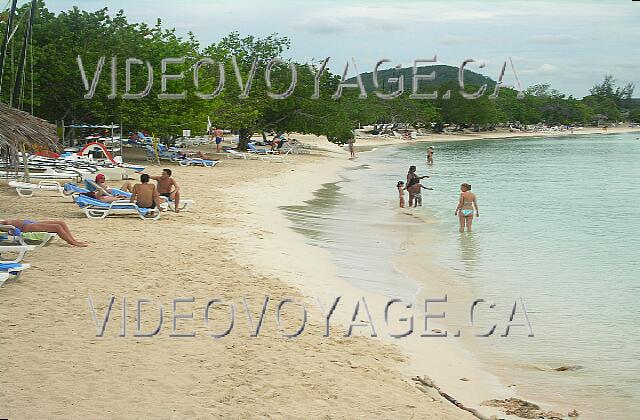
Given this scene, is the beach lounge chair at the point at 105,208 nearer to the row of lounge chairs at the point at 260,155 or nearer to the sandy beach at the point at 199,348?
the sandy beach at the point at 199,348

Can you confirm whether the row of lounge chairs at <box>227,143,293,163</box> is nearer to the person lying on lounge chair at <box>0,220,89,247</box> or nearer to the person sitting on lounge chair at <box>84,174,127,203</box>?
the person sitting on lounge chair at <box>84,174,127,203</box>

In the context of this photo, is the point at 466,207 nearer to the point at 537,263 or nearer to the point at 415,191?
the point at 537,263

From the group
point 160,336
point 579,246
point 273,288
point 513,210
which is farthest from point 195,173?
point 160,336

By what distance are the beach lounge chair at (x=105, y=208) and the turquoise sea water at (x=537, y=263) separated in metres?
3.52

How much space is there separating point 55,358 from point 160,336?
1191 mm

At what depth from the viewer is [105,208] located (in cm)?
1512

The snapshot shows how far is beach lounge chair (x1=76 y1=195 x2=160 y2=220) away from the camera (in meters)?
15.0

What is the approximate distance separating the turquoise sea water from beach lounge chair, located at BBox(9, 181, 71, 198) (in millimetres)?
5490

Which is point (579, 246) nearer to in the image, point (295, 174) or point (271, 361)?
point (271, 361)

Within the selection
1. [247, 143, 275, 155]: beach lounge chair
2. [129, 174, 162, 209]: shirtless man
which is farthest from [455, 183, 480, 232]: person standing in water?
[247, 143, 275, 155]: beach lounge chair

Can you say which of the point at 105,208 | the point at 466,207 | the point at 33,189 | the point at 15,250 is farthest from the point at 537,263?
the point at 33,189

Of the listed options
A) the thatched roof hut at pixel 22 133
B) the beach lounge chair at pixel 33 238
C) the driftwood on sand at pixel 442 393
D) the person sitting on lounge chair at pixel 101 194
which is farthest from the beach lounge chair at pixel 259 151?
the driftwood on sand at pixel 442 393

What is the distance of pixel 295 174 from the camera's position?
32.8 metres

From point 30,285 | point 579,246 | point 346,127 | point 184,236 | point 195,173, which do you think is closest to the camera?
point 30,285
